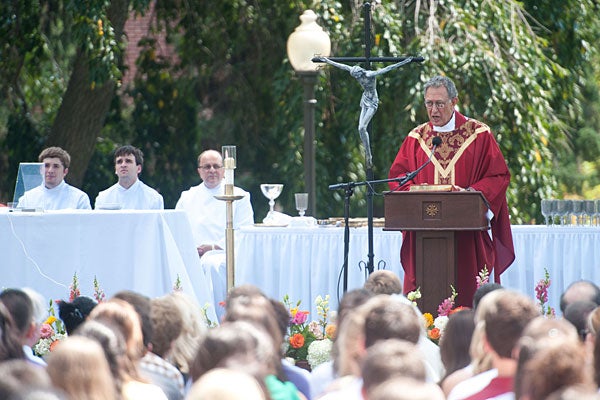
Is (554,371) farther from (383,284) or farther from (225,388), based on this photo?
(383,284)

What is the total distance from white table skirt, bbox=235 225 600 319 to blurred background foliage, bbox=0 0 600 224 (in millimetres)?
3872

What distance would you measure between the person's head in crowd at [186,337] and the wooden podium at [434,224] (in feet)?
10.4

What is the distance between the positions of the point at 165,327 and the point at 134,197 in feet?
20.6

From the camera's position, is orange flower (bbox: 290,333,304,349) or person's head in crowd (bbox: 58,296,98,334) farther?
orange flower (bbox: 290,333,304,349)

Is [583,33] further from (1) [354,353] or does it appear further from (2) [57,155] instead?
(1) [354,353]

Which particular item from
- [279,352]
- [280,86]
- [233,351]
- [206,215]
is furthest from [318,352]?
[280,86]

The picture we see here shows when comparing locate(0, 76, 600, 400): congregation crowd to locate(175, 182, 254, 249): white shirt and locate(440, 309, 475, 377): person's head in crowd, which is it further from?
locate(175, 182, 254, 249): white shirt

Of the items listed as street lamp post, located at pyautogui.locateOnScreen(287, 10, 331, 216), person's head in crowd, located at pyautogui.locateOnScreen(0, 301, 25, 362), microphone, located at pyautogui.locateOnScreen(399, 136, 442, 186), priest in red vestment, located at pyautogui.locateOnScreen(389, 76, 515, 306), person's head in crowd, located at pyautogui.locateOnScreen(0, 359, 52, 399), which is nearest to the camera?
person's head in crowd, located at pyautogui.locateOnScreen(0, 359, 52, 399)

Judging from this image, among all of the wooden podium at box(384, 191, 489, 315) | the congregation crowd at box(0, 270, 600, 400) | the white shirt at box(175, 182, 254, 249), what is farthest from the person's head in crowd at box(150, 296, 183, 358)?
the white shirt at box(175, 182, 254, 249)

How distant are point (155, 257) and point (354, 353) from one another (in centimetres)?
495

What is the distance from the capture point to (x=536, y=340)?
12.4ft

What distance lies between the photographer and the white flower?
22.3ft

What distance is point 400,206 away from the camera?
8.29 metres

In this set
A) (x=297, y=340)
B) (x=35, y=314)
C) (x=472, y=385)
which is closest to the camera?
(x=472, y=385)
